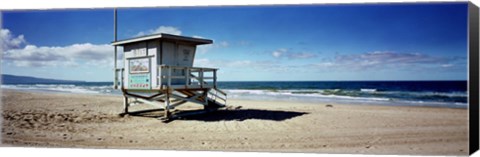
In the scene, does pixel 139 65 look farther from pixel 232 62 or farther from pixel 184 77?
pixel 232 62

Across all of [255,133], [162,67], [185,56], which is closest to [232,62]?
[185,56]

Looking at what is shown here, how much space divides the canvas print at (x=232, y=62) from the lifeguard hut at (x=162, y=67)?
32mm

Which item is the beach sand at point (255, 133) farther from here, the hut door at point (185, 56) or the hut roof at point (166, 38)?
the hut roof at point (166, 38)

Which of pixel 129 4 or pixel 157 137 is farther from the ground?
pixel 129 4

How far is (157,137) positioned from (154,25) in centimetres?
255

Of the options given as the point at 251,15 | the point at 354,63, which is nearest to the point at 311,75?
the point at 354,63

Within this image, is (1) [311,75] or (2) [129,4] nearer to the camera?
(2) [129,4]

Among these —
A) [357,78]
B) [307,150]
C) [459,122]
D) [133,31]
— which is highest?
[133,31]

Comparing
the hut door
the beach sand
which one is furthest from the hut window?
the beach sand

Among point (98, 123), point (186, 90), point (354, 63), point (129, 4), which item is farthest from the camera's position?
point (354, 63)

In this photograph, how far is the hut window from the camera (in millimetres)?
8719

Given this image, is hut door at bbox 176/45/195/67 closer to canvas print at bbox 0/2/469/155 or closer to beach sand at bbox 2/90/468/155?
canvas print at bbox 0/2/469/155

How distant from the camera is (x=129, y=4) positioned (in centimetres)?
698

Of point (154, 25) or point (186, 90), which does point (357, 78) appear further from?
point (154, 25)
